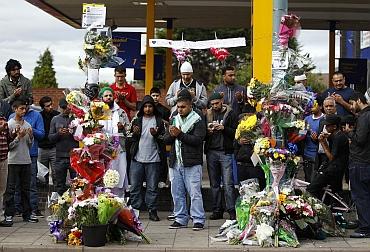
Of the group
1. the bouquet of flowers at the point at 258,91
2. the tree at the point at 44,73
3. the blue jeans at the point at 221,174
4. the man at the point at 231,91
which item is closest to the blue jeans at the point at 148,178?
the blue jeans at the point at 221,174

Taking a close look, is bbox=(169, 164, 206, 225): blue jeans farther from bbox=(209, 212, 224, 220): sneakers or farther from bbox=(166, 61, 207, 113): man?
bbox=(166, 61, 207, 113): man

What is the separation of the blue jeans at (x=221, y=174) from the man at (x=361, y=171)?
2033mm

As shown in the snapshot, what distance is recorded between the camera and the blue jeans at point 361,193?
31.4ft

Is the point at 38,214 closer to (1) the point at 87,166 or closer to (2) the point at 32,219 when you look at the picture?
(2) the point at 32,219

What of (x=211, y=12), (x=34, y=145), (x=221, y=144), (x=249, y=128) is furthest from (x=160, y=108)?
(x=211, y=12)

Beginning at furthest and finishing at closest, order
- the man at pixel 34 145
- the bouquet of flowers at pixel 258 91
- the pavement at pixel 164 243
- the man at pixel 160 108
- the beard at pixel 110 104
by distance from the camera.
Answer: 1. the man at pixel 160 108
2. the man at pixel 34 145
3. the beard at pixel 110 104
4. the bouquet of flowers at pixel 258 91
5. the pavement at pixel 164 243

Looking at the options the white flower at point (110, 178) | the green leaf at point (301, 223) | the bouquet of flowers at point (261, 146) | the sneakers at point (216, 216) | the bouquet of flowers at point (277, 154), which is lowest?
the sneakers at point (216, 216)

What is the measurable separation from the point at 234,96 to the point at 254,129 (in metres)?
2.02

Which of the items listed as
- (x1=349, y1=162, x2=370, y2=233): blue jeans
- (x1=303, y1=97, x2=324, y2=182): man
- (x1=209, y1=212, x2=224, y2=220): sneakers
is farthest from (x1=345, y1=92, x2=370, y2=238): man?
(x1=209, y1=212, x2=224, y2=220): sneakers

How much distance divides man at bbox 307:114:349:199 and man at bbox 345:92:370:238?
495 mm

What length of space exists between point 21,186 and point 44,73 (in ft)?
Answer: 104

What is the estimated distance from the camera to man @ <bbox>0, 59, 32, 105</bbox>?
11453 mm

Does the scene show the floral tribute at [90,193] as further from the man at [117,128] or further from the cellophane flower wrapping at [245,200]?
the cellophane flower wrapping at [245,200]

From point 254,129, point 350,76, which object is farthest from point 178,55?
point 350,76
